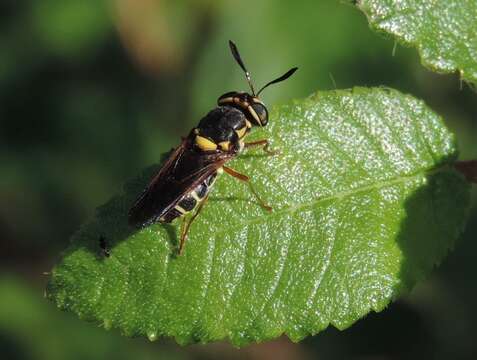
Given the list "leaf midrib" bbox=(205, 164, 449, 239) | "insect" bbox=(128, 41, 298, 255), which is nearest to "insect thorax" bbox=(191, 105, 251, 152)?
"insect" bbox=(128, 41, 298, 255)

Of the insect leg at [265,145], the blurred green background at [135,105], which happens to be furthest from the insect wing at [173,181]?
the blurred green background at [135,105]

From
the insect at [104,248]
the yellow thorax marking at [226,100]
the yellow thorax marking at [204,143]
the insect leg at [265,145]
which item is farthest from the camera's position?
the yellow thorax marking at [226,100]

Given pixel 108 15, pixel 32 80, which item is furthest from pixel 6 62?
pixel 108 15

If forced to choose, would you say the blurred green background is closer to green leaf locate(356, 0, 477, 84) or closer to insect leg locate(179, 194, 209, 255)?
insect leg locate(179, 194, 209, 255)

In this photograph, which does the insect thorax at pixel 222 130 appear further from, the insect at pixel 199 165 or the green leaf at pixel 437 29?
the green leaf at pixel 437 29

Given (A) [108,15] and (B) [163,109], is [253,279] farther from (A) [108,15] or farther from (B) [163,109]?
(A) [108,15]

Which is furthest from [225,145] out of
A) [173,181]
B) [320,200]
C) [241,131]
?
[320,200]

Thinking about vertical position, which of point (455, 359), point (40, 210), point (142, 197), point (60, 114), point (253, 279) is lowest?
point (455, 359)
